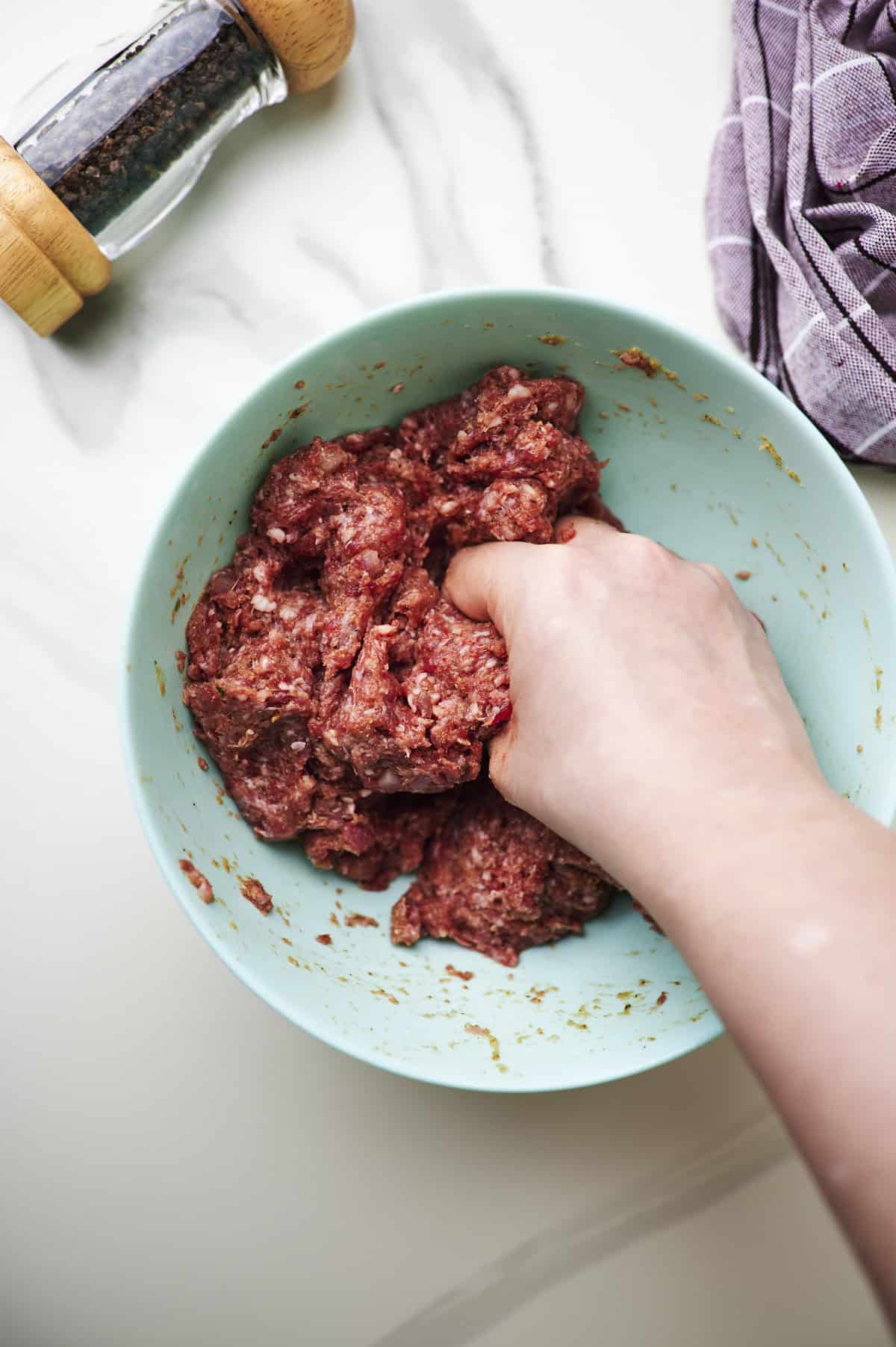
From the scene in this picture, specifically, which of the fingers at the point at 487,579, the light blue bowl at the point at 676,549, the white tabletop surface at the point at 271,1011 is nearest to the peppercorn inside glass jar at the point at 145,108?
the white tabletop surface at the point at 271,1011

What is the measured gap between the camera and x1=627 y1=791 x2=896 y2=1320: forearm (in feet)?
2.47

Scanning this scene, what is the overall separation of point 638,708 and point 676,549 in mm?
434

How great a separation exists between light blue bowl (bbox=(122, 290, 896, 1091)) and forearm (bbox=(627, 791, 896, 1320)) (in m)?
0.27

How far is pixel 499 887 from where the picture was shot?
4.18 feet

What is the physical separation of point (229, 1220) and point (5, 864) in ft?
2.19

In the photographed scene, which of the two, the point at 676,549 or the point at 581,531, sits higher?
the point at 581,531

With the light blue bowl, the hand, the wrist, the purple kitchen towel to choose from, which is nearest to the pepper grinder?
the light blue bowl

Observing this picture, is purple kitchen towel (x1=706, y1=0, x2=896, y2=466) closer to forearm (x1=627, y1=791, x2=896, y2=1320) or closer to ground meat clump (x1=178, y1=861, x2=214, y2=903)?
forearm (x1=627, y1=791, x2=896, y2=1320)

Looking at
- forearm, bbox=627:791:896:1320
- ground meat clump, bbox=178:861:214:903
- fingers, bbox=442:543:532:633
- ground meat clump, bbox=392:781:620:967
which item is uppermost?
ground meat clump, bbox=178:861:214:903

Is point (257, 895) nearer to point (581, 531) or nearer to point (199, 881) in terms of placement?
point (199, 881)

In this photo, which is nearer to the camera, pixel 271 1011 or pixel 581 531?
pixel 581 531

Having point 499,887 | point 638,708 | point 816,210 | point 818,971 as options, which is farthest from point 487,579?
point 816,210

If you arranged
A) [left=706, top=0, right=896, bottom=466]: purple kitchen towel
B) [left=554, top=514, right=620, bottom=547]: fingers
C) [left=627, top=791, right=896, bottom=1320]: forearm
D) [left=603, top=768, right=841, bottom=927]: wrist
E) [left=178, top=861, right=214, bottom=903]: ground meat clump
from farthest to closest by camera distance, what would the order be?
1. [left=706, top=0, right=896, bottom=466]: purple kitchen towel
2. [left=554, top=514, right=620, bottom=547]: fingers
3. [left=178, top=861, right=214, bottom=903]: ground meat clump
4. [left=603, top=768, right=841, bottom=927]: wrist
5. [left=627, top=791, right=896, bottom=1320]: forearm

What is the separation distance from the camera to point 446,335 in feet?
3.91
